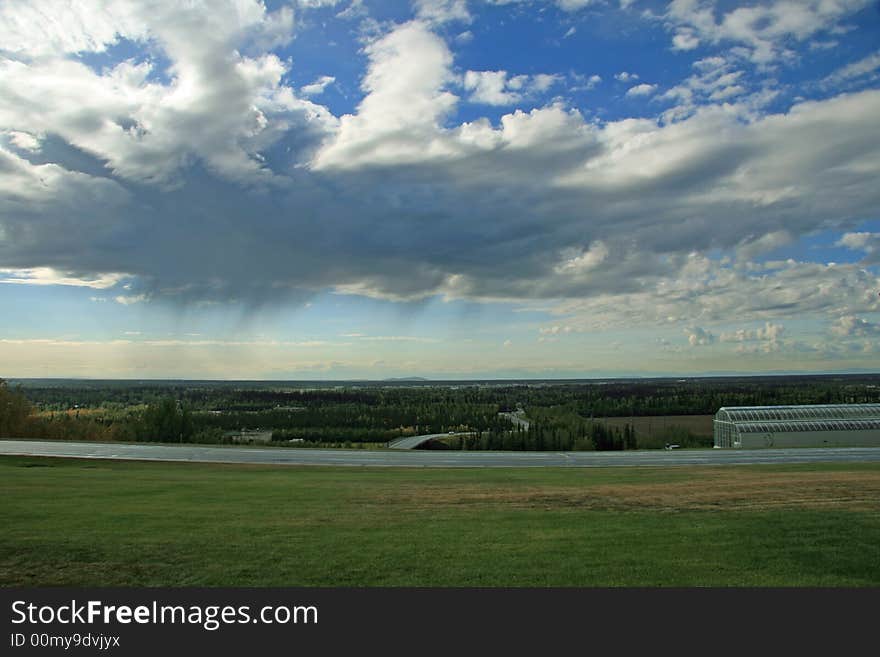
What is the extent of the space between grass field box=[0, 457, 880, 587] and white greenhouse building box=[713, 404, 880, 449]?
36914 millimetres

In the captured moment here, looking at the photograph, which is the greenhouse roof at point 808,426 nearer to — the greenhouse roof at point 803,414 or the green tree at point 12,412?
the greenhouse roof at point 803,414

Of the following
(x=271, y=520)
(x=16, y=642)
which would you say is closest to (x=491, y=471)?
(x=271, y=520)

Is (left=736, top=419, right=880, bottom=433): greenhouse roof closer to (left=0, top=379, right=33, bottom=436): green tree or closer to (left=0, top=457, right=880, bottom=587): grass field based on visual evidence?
(left=0, top=457, right=880, bottom=587): grass field

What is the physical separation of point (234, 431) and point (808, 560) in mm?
101389

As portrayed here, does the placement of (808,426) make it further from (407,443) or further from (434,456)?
(407,443)

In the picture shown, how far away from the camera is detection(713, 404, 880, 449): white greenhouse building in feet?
181

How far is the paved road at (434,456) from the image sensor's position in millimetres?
35125

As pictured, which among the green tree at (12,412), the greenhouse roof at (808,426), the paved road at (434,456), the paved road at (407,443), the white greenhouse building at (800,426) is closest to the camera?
the paved road at (434,456)

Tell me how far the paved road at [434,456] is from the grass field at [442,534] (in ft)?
42.9

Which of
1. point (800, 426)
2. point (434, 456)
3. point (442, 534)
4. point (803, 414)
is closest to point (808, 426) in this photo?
point (800, 426)

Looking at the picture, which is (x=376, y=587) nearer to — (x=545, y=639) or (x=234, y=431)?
(x=545, y=639)

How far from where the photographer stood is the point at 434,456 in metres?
38.9

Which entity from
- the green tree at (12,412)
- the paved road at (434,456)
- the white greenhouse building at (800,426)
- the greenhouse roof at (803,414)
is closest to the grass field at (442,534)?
the paved road at (434,456)

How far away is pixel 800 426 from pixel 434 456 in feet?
123
